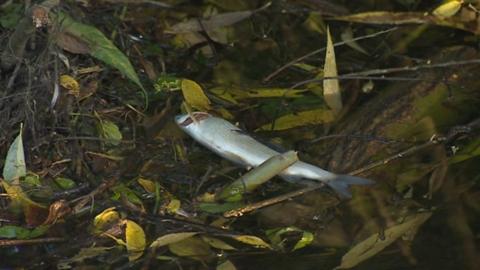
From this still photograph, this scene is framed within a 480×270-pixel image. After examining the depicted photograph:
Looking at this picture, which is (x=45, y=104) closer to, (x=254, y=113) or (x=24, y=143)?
(x=24, y=143)

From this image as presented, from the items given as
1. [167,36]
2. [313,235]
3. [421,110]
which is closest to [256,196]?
[313,235]

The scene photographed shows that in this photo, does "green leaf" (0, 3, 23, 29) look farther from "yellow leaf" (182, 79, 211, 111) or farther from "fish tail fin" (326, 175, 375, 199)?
"fish tail fin" (326, 175, 375, 199)

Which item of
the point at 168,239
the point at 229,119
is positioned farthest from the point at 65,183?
the point at 229,119

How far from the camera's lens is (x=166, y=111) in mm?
3014

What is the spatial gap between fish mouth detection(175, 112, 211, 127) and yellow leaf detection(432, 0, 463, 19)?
0.91 meters

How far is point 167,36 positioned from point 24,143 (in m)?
0.78

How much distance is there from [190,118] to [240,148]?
0.60 ft

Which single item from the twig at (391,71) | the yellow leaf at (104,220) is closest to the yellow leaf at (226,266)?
the yellow leaf at (104,220)

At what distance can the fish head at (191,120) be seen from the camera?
2.82 metres

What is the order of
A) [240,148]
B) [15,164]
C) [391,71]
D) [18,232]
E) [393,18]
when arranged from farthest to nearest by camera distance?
1. [393,18]
2. [391,71]
3. [240,148]
4. [15,164]
5. [18,232]

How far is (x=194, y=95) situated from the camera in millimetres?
2961

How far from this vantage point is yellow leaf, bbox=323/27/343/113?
302 cm

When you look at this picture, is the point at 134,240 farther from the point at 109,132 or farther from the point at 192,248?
the point at 109,132

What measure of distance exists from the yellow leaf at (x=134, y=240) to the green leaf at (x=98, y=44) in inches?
21.3
